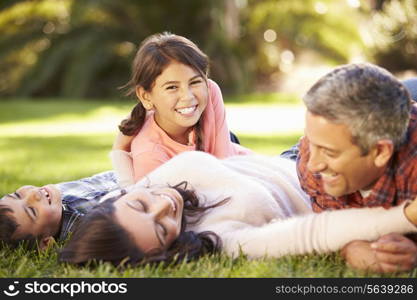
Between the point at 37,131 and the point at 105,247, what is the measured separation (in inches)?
261

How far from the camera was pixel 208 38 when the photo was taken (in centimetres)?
1477

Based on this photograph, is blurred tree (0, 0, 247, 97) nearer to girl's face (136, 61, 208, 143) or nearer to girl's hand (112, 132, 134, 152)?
girl's hand (112, 132, 134, 152)

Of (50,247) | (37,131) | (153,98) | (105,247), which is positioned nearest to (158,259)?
(105,247)

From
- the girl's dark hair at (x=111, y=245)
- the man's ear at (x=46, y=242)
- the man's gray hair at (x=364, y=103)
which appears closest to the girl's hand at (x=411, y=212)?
the man's gray hair at (x=364, y=103)

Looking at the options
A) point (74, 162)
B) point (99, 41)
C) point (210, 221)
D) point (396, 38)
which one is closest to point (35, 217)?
point (210, 221)

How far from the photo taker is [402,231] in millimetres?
2678

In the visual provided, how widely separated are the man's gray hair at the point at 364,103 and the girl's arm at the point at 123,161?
1.92m

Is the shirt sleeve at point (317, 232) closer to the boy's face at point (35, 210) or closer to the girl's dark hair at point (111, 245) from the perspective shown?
the girl's dark hair at point (111, 245)

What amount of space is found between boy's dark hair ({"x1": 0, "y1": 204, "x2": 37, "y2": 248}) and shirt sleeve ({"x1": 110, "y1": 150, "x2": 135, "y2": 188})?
3.38ft

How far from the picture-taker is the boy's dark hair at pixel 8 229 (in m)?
3.12

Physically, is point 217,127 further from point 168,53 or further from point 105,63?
point 105,63

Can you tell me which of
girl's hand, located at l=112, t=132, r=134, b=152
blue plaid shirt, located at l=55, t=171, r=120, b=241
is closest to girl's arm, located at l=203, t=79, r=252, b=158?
girl's hand, located at l=112, t=132, r=134, b=152

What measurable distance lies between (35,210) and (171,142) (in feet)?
3.77

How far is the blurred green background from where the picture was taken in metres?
14.9
